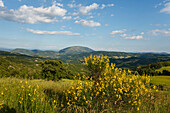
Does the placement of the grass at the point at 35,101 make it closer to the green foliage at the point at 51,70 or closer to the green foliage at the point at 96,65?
the green foliage at the point at 96,65

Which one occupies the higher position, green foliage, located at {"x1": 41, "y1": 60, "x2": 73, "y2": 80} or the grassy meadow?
the grassy meadow

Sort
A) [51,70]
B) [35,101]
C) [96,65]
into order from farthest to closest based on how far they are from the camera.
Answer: [51,70], [96,65], [35,101]

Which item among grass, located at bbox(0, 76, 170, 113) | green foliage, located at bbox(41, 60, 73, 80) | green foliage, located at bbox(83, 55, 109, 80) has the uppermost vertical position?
green foliage, located at bbox(83, 55, 109, 80)

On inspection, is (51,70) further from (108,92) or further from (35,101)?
(108,92)

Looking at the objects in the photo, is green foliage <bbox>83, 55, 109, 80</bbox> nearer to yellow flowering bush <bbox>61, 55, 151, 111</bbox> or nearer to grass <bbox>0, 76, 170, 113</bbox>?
yellow flowering bush <bbox>61, 55, 151, 111</bbox>

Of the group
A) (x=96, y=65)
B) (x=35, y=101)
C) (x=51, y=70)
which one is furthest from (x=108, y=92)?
(x=51, y=70)

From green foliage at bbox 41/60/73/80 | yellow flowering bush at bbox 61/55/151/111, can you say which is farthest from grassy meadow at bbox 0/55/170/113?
green foliage at bbox 41/60/73/80

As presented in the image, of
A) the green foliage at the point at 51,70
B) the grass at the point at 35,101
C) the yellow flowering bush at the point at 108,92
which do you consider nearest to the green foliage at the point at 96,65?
the yellow flowering bush at the point at 108,92

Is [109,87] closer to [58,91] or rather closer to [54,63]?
[58,91]

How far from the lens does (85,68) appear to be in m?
6.71

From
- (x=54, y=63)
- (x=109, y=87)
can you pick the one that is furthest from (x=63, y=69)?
(x=109, y=87)

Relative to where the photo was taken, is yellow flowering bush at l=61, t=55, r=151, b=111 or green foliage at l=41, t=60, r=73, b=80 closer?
yellow flowering bush at l=61, t=55, r=151, b=111

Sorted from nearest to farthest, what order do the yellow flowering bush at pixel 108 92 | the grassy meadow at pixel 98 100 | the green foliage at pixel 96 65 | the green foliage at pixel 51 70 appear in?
the grassy meadow at pixel 98 100
the yellow flowering bush at pixel 108 92
the green foliage at pixel 96 65
the green foliage at pixel 51 70

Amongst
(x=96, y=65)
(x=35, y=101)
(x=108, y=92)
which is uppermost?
(x=96, y=65)
